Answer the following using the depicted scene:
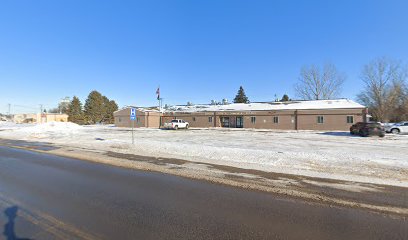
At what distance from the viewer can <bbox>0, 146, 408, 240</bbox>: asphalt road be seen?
3.72m

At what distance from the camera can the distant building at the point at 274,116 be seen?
120ft

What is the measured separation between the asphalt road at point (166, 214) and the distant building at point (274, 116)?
3658cm

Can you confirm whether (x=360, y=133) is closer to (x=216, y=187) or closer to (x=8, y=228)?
(x=216, y=187)

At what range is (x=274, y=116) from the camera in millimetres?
41219

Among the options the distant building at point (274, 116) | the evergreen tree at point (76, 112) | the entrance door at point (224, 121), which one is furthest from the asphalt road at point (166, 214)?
the evergreen tree at point (76, 112)

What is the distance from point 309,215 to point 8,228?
5.32 metres

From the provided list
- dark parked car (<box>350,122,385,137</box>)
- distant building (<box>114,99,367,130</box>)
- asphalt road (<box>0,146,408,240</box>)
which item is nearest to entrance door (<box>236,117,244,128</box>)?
distant building (<box>114,99,367,130</box>)

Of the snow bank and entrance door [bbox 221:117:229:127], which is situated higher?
entrance door [bbox 221:117:229:127]

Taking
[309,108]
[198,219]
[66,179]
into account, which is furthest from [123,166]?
[309,108]

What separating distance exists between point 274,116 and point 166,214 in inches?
1541

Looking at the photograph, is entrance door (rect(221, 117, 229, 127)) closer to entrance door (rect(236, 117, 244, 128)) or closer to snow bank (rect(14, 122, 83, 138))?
entrance door (rect(236, 117, 244, 128))

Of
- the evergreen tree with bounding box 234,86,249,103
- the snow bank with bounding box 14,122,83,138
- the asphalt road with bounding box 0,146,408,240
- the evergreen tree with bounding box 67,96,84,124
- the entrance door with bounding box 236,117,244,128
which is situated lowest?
the asphalt road with bounding box 0,146,408,240

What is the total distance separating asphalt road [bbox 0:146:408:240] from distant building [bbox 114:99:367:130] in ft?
120

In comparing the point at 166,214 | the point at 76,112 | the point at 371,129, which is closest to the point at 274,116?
the point at 371,129
